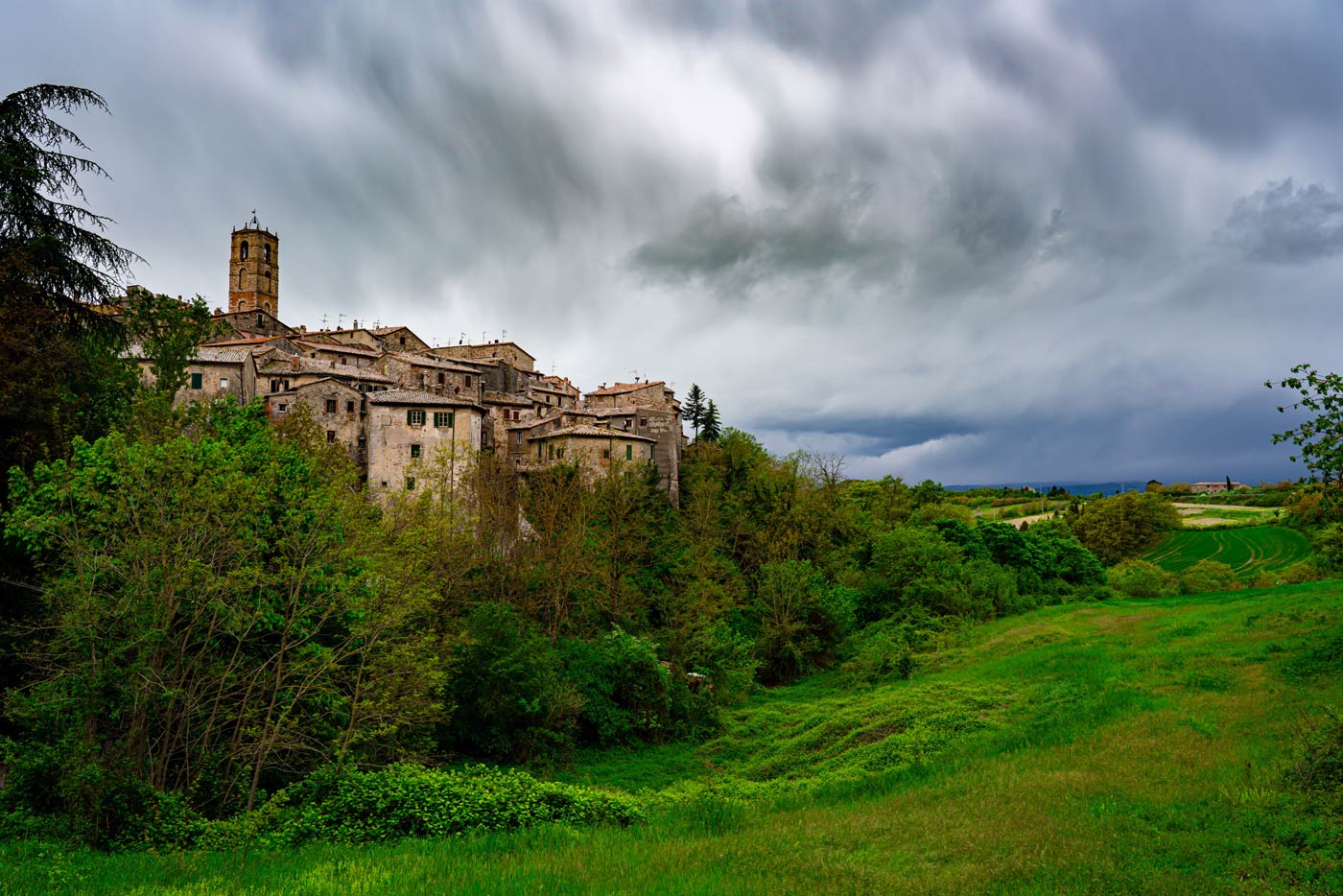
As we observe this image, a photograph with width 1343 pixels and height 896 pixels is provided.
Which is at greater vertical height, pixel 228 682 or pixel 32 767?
pixel 228 682

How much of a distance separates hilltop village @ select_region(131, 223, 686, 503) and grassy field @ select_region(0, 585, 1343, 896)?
26638 millimetres

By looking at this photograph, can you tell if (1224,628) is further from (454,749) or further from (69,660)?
(69,660)

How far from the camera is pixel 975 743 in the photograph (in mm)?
17406

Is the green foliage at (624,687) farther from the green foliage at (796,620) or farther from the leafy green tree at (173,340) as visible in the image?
the leafy green tree at (173,340)

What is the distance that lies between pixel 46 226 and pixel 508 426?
52.5 meters

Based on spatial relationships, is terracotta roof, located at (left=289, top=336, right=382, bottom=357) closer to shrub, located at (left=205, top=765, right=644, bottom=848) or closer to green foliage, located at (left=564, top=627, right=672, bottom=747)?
green foliage, located at (left=564, top=627, right=672, bottom=747)

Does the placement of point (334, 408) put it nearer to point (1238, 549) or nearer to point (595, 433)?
point (595, 433)

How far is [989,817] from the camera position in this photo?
11469 mm

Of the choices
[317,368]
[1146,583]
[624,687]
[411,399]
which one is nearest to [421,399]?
[411,399]

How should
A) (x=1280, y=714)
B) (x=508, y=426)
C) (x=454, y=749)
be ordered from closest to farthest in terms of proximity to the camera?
(x=1280, y=714), (x=454, y=749), (x=508, y=426)

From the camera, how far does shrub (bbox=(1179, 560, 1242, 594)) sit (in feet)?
157

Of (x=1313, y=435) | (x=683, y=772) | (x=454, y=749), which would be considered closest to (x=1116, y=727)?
(x=1313, y=435)

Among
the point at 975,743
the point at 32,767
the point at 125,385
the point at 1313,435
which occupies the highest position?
the point at 125,385

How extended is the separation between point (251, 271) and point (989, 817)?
388 ft
